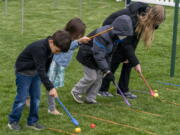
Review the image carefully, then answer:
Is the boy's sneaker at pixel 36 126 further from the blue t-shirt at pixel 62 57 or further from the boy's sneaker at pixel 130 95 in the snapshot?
the boy's sneaker at pixel 130 95

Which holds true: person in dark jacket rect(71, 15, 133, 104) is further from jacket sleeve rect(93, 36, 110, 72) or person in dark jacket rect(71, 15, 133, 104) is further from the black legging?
the black legging

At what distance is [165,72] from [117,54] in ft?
6.25

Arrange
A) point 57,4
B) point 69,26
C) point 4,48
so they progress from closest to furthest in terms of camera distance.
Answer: point 69,26 < point 4,48 < point 57,4

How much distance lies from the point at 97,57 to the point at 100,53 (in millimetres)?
64

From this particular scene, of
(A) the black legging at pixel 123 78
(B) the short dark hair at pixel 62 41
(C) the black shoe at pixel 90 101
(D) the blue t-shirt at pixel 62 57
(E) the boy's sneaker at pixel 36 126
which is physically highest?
(B) the short dark hair at pixel 62 41

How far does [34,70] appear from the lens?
4555 mm

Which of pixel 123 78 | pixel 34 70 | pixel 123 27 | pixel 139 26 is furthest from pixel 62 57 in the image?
pixel 123 78

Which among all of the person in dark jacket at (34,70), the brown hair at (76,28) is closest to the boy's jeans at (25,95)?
the person in dark jacket at (34,70)

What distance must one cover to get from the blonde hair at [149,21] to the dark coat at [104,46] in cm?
34

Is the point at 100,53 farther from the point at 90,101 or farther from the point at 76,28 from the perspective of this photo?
the point at 90,101

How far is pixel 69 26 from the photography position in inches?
199

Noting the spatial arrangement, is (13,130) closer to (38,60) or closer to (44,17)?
(38,60)

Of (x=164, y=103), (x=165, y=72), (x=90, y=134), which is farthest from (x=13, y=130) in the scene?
(x=165, y=72)

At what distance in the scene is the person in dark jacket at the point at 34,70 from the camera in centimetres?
431
